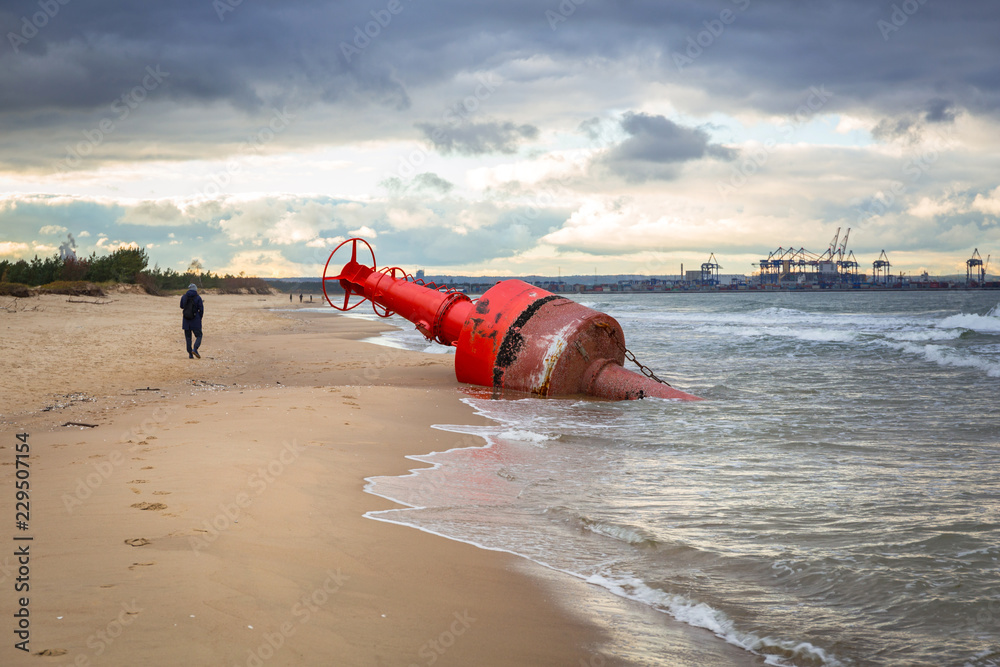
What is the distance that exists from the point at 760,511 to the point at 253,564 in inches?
122

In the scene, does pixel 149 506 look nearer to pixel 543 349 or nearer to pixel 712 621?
→ pixel 712 621

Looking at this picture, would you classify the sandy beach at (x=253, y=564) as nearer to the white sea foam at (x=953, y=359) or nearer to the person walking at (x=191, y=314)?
the person walking at (x=191, y=314)

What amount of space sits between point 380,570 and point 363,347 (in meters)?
14.0

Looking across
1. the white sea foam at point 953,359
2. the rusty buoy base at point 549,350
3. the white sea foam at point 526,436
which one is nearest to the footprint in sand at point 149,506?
the white sea foam at point 526,436

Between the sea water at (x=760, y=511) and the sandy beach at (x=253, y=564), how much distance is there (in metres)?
0.29

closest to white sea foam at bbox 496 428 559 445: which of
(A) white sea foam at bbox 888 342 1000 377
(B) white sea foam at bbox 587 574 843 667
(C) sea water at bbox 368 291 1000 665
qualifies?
(C) sea water at bbox 368 291 1000 665

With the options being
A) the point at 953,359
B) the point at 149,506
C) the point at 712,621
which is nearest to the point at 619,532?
the point at 712,621

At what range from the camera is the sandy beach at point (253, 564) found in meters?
2.34

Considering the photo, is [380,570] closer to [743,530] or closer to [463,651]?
[463,651]

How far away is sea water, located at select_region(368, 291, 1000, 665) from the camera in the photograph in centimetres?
291


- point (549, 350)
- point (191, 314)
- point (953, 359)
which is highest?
point (191, 314)

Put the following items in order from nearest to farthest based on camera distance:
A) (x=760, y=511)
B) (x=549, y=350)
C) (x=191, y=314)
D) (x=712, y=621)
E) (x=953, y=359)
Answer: (x=712, y=621), (x=760, y=511), (x=549, y=350), (x=191, y=314), (x=953, y=359)

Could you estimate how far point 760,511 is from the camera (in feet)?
14.0

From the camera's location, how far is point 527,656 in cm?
245
